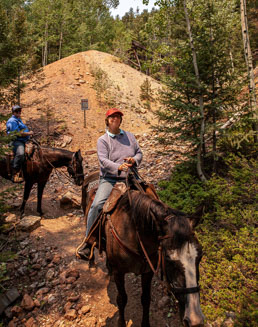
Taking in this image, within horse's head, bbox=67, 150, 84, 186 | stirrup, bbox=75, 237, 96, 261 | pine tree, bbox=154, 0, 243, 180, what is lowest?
stirrup, bbox=75, 237, 96, 261

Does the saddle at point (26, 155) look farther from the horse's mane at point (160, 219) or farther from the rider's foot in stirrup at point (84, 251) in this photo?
the horse's mane at point (160, 219)

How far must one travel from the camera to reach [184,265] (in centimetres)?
202

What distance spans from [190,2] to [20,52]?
39.5ft

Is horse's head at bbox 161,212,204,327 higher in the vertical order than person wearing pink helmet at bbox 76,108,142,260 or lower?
lower

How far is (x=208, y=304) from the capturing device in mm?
3432

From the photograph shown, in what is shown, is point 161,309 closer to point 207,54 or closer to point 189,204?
point 189,204

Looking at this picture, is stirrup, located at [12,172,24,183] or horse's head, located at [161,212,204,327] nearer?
horse's head, located at [161,212,204,327]

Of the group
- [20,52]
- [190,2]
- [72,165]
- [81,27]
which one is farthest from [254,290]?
[81,27]

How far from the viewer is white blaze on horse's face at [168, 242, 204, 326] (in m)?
1.92

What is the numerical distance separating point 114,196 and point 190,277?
5.37 ft

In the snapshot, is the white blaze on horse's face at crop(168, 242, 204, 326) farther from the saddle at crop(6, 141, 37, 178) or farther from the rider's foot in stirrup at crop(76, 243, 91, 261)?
the saddle at crop(6, 141, 37, 178)

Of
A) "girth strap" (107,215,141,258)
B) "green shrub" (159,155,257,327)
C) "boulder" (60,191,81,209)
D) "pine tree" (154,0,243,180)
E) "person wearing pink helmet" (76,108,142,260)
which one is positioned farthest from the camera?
"boulder" (60,191,81,209)

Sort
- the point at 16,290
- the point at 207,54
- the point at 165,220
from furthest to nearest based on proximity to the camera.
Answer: the point at 207,54 < the point at 16,290 < the point at 165,220

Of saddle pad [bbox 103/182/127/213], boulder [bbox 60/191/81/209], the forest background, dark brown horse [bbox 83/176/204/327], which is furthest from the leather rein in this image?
boulder [bbox 60/191/81/209]
